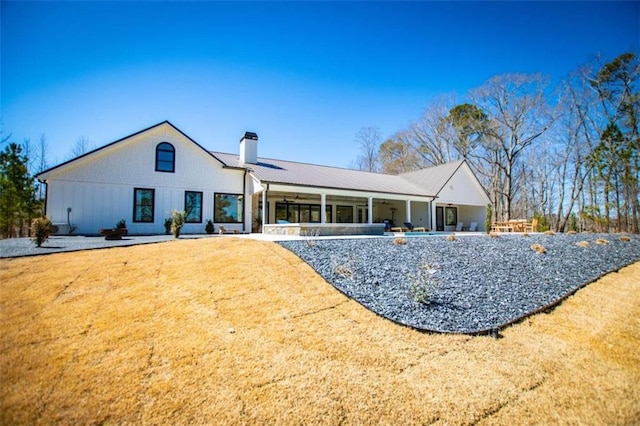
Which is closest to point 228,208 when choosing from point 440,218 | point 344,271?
point 344,271

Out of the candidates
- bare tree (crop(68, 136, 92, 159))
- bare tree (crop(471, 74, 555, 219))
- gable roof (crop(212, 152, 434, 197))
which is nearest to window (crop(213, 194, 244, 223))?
gable roof (crop(212, 152, 434, 197))

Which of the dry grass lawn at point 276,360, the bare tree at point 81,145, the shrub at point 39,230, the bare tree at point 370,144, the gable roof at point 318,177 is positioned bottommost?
the dry grass lawn at point 276,360

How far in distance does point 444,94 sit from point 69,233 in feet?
108

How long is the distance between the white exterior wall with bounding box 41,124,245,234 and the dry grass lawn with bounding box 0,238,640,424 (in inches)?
346

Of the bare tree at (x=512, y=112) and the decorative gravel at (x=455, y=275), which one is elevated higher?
the bare tree at (x=512, y=112)

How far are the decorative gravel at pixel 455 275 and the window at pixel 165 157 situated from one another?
9.90 m

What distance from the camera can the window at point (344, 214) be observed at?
68.8 ft

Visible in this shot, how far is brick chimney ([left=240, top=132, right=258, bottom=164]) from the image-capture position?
1706 cm

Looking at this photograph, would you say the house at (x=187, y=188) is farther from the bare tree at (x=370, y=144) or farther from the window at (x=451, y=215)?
the bare tree at (x=370, y=144)

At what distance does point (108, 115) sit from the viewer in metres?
12.1

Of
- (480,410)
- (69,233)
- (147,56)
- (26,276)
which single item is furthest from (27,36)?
(480,410)

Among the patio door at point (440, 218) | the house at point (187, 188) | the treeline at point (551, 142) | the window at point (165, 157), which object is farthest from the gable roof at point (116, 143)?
the treeline at point (551, 142)

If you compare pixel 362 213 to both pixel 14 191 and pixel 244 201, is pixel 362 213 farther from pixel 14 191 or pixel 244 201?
pixel 14 191

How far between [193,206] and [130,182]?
9.68 ft
